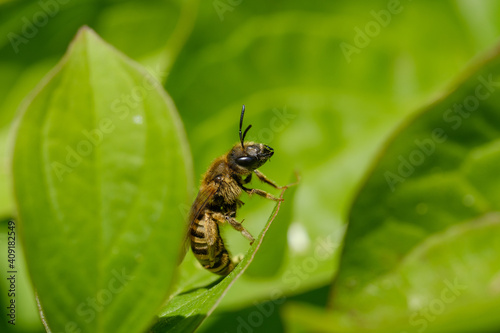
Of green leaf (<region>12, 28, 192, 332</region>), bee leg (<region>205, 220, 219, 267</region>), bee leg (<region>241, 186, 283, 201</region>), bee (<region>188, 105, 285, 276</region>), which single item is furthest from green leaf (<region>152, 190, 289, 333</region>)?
bee leg (<region>241, 186, 283, 201</region>)

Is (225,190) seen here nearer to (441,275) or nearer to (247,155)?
(247,155)

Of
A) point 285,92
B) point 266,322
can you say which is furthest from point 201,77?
point 266,322

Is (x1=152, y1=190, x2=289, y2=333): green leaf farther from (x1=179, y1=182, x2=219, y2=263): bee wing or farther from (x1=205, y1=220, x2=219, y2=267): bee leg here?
(x1=179, y1=182, x2=219, y2=263): bee wing

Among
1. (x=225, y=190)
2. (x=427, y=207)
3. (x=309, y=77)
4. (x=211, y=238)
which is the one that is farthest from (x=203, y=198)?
(x=427, y=207)

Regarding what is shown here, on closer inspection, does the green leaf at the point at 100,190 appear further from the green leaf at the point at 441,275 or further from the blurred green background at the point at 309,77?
the blurred green background at the point at 309,77

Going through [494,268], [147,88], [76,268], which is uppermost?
[147,88]

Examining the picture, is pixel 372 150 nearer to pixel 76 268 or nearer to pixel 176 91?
pixel 176 91

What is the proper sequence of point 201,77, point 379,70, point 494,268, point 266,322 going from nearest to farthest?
1. point 494,268
2. point 266,322
3. point 201,77
4. point 379,70
